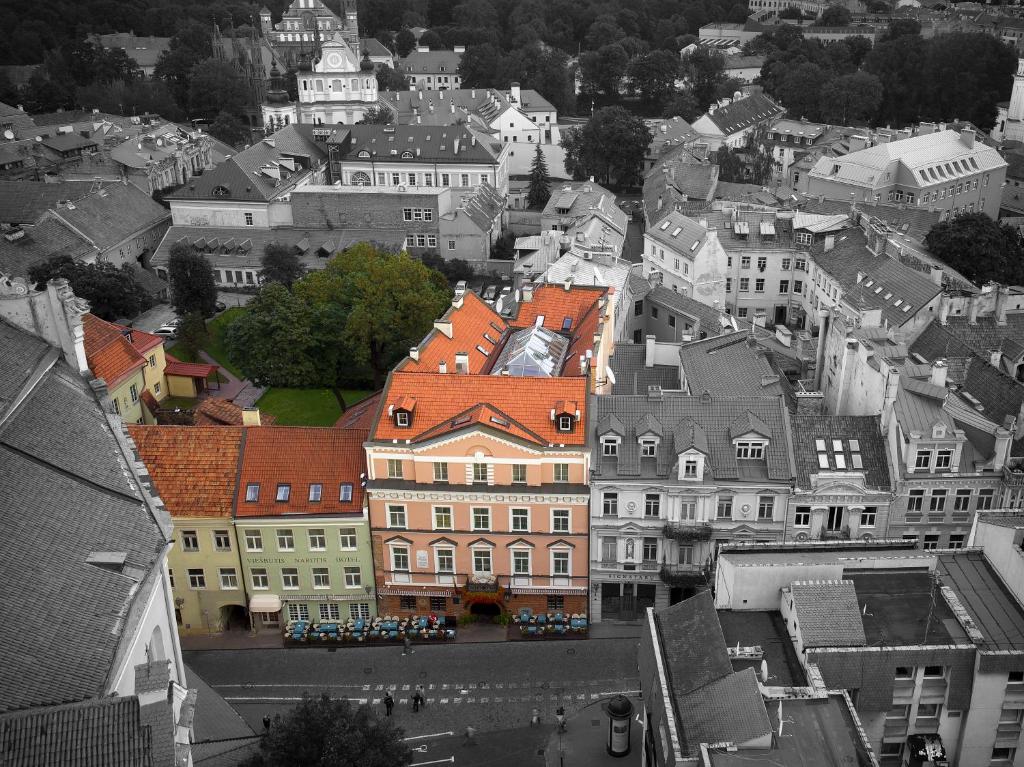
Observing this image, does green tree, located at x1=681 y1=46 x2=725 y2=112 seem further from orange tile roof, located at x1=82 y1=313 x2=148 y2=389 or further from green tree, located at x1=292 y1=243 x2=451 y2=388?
orange tile roof, located at x1=82 y1=313 x2=148 y2=389

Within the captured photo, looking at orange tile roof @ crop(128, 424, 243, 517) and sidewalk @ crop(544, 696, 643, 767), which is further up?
orange tile roof @ crop(128, 424, 243, 517)

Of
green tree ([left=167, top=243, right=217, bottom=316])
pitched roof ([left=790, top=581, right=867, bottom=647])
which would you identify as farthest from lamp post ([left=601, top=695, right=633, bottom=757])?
green tree ([left=167, top=243, right=217, bottom=316])

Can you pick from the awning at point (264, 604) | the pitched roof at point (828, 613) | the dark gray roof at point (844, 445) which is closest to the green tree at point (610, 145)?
the dark gray roof at point (844, 445)

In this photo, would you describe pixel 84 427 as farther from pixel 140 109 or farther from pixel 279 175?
pixel 140 109

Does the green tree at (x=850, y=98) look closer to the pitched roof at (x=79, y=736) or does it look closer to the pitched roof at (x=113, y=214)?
the pitched roof at (x=113, y=214)

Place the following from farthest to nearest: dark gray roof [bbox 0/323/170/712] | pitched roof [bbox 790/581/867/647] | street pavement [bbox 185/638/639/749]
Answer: street pavement [bbox 185/638/639/749], pitched roof [bbox 790/581/867/647], dark gray roof [bbox 0/323/170/712]

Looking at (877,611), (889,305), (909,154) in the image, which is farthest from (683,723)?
(909,154)
